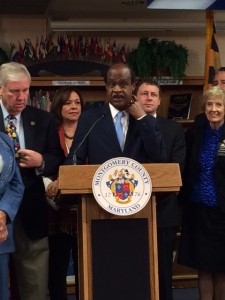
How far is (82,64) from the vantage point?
575 cm

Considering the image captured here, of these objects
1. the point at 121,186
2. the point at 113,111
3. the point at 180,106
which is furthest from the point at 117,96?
the point at 180,106

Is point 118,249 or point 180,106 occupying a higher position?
point 180,106

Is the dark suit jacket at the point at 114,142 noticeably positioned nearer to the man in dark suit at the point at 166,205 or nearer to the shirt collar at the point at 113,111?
the shirt collar at the point at 113,111

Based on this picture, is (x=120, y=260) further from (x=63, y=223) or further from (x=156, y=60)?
(x=156, y=60)

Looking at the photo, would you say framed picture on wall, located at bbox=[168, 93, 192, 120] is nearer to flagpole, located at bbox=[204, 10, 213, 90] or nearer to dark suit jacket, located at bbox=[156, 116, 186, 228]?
flagpole, located at bbox=[204, 10, 213, 90]

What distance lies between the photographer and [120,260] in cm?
270

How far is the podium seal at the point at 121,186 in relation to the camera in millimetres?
2611

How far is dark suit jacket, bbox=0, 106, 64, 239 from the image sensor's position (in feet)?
10.6

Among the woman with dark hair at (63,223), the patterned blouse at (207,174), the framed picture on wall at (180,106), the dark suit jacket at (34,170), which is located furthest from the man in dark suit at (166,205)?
the framed picture on wall at (180,106)

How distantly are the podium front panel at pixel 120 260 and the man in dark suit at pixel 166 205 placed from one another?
0.82m

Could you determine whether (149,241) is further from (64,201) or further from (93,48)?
(93,48)

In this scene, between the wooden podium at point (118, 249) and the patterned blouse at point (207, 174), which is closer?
the wooden podium at point (118, 249)

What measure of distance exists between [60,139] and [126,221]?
1.12 m

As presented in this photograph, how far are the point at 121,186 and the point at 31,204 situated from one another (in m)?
0.78
